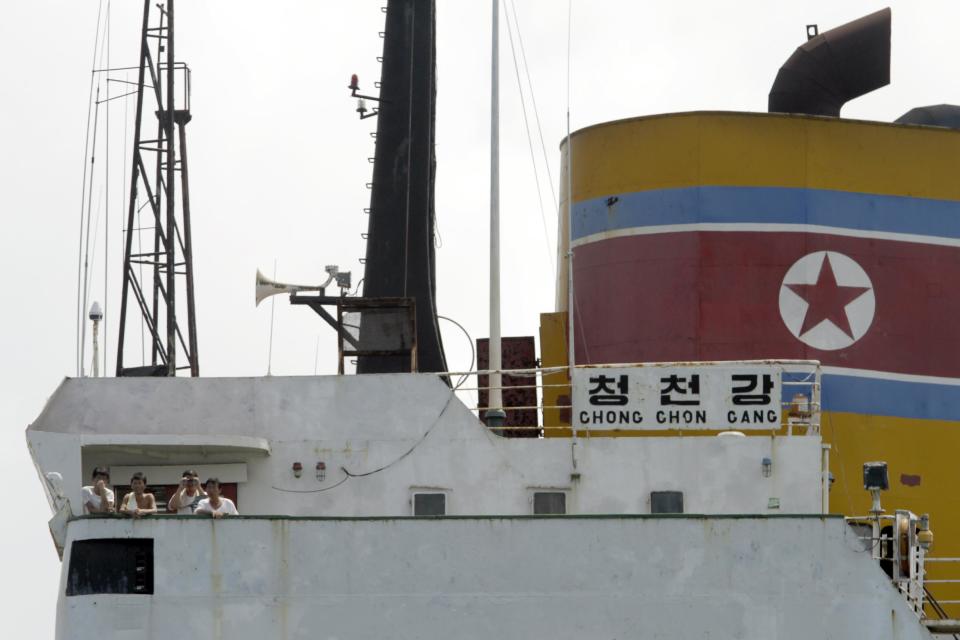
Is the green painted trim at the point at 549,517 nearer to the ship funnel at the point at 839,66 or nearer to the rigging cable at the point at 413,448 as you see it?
the rigging cable at the point at 413,448

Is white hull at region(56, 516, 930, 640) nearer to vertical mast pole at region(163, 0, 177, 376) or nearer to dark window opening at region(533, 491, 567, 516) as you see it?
dark window opening at region(533, 491, 567, 516)

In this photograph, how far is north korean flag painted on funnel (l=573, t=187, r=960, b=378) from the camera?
768 inches

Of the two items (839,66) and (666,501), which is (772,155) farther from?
(666,501)

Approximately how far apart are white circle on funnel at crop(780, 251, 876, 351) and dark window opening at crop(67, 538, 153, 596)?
7711 millimetres

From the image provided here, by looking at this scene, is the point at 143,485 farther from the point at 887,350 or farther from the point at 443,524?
the point at 887,350

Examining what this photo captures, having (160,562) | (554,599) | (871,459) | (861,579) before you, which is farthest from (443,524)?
(871,459)

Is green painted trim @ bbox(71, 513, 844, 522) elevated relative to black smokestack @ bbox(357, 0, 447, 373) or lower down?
lower down

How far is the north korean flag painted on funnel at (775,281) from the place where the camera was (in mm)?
19500

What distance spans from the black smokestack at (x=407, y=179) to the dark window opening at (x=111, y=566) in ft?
17.6

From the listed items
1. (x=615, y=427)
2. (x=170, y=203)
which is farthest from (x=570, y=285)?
(x=170, y=203)

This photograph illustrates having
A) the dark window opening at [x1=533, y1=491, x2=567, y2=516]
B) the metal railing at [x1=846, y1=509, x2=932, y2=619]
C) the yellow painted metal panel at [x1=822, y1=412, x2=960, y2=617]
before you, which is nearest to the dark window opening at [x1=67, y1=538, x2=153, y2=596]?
the dark window opening at [x1=533, y1=491, x2=567, y2=516]

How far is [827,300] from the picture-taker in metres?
19.6

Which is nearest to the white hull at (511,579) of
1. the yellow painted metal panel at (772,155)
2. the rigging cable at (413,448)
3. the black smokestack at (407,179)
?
the rigging cable at (413,448)

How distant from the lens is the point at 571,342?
1789cm
